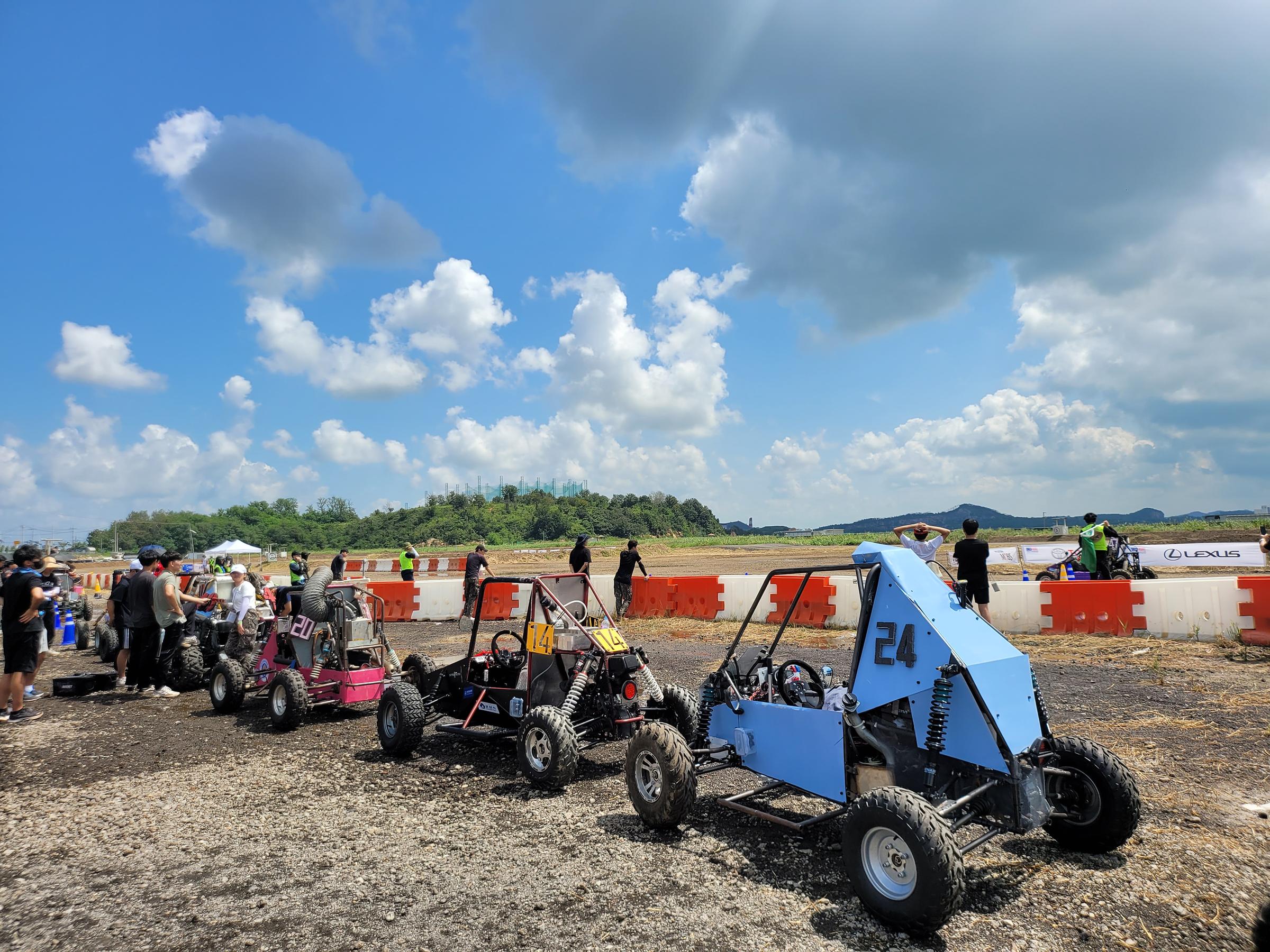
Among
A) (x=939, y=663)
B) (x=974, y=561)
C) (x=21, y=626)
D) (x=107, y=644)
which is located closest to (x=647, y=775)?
(x=939, y=663)

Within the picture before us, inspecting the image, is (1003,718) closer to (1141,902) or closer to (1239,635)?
(1141,902)

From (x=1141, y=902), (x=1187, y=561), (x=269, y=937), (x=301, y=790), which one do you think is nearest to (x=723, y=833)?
(x=1141, y=902)

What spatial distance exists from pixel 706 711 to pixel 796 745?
92 cm

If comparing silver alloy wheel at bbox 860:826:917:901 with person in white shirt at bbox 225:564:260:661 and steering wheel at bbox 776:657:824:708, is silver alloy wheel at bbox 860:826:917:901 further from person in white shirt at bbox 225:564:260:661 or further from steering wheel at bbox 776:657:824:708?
person in white shirt at bbox 225:564:260:661

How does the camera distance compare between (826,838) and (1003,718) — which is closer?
(1003,718)

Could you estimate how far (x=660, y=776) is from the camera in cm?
464

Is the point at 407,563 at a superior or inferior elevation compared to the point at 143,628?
superior

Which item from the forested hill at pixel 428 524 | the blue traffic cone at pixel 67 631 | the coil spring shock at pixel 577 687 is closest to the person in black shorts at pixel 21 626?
the coil spring shock at pixel 577 687

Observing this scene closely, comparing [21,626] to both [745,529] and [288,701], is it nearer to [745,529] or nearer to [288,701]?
[288,701]

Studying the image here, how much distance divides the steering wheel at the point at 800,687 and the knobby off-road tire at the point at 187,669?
29.3ft

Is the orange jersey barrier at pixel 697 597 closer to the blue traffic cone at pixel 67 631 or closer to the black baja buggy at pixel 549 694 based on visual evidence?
the black baja buggy at pixel 549 694

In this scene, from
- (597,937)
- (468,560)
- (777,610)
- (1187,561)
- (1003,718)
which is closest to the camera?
(597,937)

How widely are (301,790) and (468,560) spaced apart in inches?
400

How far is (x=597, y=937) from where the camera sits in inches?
135
